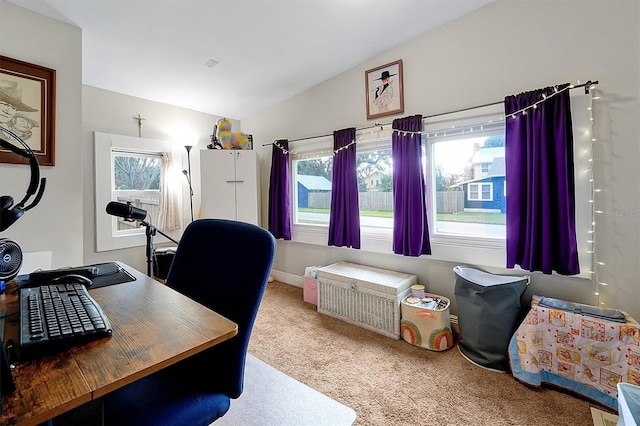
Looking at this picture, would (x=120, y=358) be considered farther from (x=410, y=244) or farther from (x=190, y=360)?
(x=410, y=244)

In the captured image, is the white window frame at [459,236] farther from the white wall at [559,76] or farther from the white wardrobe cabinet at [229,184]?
the white wardrobe cabinet at [229,184]

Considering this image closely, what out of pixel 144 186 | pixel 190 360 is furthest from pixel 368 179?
pixel 144 186

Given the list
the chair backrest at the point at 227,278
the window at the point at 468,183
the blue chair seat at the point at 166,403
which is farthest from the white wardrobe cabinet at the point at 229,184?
the blue chair seat at the point at 166,403

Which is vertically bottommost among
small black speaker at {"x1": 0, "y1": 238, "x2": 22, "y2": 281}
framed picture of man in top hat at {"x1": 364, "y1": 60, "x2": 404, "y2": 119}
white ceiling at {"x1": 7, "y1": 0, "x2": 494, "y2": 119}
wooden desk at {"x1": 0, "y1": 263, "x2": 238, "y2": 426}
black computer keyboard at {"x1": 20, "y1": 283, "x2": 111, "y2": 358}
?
wooden desk at {"x1": 0, "y1": 263, "x2": 238, "y2": 426}

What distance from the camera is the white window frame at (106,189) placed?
3.02 meters

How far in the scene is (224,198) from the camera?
353 cm

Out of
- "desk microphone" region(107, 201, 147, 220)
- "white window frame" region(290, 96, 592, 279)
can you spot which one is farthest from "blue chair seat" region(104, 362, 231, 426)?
"white window frame" region(290, 96, 592, 279)

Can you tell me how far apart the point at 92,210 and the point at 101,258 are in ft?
1.69

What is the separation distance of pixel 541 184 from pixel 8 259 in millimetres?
2923

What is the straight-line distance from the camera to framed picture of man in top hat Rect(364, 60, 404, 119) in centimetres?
272

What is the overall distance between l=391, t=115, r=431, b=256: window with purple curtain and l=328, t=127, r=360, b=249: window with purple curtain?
1.56 feet

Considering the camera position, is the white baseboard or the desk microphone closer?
the desk microphone

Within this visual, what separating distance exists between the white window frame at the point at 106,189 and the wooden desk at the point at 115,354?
2.36 metres

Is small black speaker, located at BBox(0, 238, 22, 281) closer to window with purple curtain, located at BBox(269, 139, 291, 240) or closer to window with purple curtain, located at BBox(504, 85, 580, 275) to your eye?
window with purple curtain, located at BBox(269, 139, 291, 240)
